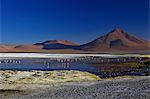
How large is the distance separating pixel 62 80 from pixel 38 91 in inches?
311

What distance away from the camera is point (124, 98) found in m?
20.9

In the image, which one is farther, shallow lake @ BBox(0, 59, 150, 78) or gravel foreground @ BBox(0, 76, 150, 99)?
shallow lake @ BBox(0, 59, 150, 78)

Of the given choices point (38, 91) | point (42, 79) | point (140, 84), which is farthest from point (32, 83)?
point (140, 84)

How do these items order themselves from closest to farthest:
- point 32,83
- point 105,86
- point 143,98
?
point 143,98, point 105,86, point 32,83

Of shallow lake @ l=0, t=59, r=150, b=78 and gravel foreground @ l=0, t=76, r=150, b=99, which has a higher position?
shallow lake @ l=0, t=59, r=150, b=78

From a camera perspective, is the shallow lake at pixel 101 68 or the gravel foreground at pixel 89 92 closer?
the gravel foreground at pixel 89 92

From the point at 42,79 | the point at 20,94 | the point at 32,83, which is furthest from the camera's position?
the point at 42,79

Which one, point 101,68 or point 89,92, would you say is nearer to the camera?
point 89,92

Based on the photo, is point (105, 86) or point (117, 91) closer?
point (117, 91)

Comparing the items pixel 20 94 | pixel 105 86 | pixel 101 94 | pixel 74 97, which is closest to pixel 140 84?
pixel 105 86

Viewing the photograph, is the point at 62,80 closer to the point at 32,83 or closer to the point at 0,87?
the point at 32,83

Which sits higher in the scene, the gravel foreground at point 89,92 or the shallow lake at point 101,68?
the shallow lake at point 101,68

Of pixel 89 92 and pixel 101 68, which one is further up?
pixel 101 68

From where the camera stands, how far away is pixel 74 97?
71.7ft
